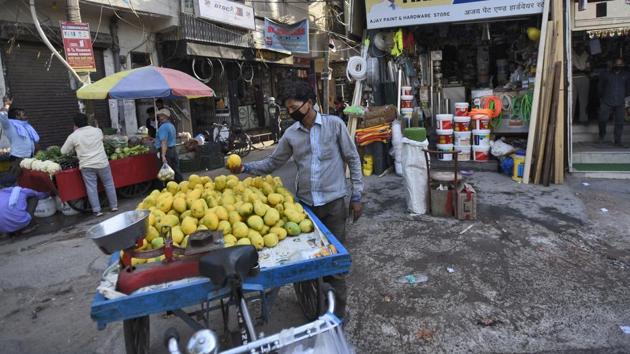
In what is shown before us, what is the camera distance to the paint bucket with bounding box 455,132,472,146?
8.10 m

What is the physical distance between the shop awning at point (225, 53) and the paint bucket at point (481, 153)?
8.46 metres

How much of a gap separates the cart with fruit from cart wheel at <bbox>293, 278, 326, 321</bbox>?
11 mm

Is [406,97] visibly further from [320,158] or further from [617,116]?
[320,158]

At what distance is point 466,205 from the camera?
18.0 feet

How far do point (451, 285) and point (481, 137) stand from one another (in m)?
4.89

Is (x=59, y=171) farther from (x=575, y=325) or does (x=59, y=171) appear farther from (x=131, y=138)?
(x=575, y=325)

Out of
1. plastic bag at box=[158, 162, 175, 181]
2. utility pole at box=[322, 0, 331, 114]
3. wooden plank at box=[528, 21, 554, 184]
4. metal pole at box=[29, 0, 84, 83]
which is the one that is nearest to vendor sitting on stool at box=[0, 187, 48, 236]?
plastic bag at box=[158, 162, 175, 181]

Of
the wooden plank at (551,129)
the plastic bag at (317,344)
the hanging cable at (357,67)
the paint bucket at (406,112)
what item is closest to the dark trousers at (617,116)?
the wooden plank at (551,129)

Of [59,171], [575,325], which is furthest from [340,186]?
[59,171]

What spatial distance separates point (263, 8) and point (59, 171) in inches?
445

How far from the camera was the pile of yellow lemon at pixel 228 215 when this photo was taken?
256cm

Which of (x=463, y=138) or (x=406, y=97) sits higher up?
(x=406, y=97)

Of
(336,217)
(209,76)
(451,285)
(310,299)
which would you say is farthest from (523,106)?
(209,76)

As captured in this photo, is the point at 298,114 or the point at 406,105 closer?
the point at 298,114
